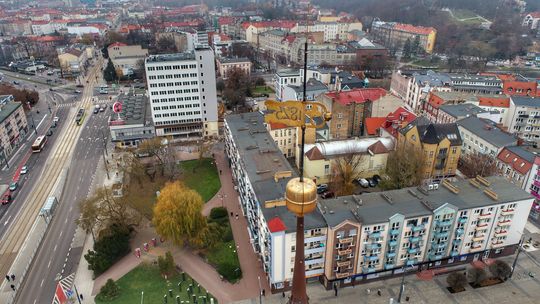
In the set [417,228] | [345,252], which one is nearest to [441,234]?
[417,228]

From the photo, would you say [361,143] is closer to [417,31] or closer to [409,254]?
[409,254]

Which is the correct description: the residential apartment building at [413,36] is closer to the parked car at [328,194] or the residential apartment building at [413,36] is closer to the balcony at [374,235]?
the parked car at [328,194]

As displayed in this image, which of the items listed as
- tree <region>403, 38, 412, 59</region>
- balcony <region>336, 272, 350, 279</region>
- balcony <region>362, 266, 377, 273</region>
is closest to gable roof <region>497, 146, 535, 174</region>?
balcony <region>362, 266, 377, 273</region>

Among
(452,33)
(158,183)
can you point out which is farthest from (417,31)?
(158,183)

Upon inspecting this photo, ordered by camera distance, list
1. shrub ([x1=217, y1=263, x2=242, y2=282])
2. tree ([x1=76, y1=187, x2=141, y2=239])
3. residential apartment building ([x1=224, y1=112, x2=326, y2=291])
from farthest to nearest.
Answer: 1. tree ([x1=76, y1=187, x2=141, y2=239])
2. shrub ([x1=217, y1=263, x2=242, y2=282])
3. residential apartment building ([x1=224, y1=112, x2=326, y2=291])

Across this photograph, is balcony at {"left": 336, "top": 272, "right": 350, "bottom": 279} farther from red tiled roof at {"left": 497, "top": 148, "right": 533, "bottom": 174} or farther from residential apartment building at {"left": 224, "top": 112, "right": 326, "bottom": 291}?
red tiled roof at {"left": 497, "top": 148, "right": 533, "bottom": 174}

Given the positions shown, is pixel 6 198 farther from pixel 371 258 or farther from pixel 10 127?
pixel 371 258
